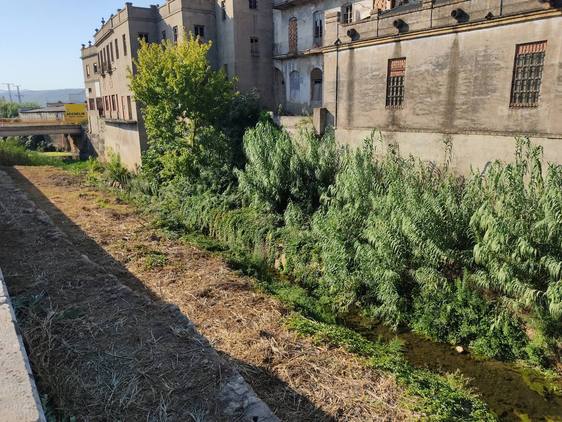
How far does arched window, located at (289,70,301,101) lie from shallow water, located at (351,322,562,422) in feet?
61.8

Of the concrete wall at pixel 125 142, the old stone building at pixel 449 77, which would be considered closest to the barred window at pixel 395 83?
the old stone building at pixel 449 77

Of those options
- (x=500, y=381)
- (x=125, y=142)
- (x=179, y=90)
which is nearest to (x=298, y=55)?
(x=179, y=90)

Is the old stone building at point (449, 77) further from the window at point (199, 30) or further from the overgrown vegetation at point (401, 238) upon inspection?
the window at point (199, 30)

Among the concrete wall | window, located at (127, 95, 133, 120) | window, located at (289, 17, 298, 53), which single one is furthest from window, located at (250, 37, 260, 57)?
the concrete wall

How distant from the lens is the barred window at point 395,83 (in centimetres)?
1318

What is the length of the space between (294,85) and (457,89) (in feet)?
47.8

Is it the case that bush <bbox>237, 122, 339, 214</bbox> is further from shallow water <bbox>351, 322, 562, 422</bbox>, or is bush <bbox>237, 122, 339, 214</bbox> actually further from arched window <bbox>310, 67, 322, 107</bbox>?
arched window <bbox>310, 67, 322, 107</bbox>

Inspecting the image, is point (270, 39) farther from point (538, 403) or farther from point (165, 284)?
point (538, 403)

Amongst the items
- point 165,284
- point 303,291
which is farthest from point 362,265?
point 165,284

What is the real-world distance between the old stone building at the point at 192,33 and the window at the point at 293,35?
130cm

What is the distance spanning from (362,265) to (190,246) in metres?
5.41

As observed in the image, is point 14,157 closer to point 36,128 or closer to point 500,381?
point 36,128

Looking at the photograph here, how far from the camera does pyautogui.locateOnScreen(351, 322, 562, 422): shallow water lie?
686 cm

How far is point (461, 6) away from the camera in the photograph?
1143 centimetres
